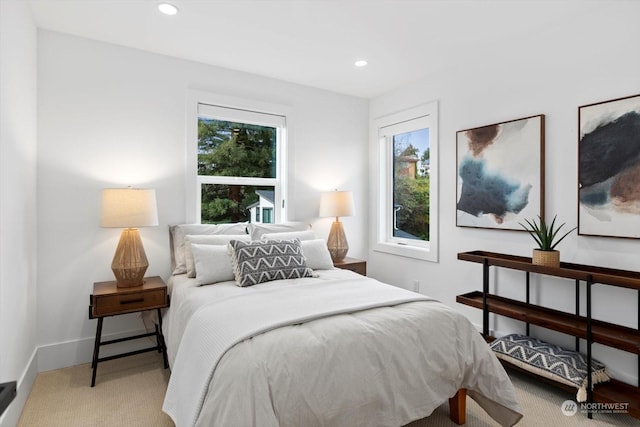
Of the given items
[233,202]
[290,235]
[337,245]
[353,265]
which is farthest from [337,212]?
[233,202]

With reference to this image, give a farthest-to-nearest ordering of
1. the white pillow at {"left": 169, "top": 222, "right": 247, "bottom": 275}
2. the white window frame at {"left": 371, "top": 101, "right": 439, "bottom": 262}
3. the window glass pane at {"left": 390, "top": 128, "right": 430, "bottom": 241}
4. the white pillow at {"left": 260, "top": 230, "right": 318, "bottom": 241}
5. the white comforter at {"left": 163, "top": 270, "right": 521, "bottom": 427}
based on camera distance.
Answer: the window glass pane at {"left": 390, "top": 128, "right": 430, "bottom": 241}
the white window frame at {"left": 371, "top": 101, "right": 439, "bottom": 262}
the white pillow at {"left": 260, "top": 230, "right": 318, "bottom": 241}
the white pillow at {"left": 169, "top": 222, "right": 247, "bottom": 275}
the white comforter at {"left": 163, "top": 270, "right": 521, "bottom": 427}

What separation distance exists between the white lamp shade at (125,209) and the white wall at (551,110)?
108 inches

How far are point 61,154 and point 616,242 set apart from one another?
411cm

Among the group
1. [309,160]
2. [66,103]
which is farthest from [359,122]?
[66,103]

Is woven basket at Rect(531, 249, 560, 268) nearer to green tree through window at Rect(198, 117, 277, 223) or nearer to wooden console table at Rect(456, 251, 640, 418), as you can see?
wooden console table at Rect(456, 251, 640, 418)

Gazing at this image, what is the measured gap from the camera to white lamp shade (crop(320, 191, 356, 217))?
3.81 m

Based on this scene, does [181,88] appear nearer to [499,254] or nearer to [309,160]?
[309,160]

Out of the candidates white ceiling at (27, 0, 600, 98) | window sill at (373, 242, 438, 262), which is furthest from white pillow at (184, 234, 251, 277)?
window sill at (373, 242, 438, 262)

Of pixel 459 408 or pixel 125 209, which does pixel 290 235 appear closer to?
pixel 125 209

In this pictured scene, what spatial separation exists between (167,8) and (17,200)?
1588mm

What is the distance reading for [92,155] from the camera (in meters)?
2.90

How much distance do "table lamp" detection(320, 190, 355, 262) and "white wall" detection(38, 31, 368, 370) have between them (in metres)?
1.42

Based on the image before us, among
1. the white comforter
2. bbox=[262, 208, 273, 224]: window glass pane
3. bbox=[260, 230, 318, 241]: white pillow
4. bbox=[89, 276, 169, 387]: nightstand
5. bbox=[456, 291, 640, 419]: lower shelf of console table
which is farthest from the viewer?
bbox=[262, 208, 273, 224]: window glass pane

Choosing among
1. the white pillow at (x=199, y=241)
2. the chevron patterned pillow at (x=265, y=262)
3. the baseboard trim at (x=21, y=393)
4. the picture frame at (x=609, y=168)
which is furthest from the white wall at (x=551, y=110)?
the baseboard trim at (x=21, y=393)
